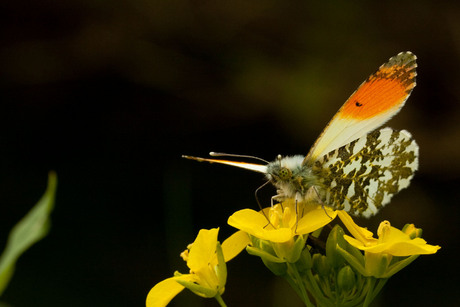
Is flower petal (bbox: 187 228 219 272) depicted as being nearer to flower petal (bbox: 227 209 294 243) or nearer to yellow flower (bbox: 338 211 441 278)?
flower petal (bbox: 227 209 294 243)

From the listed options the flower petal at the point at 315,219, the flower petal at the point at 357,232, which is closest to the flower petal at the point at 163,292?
the flower petal at the point at 315,219

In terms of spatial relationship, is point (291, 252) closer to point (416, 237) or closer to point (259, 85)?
point (416, 237)

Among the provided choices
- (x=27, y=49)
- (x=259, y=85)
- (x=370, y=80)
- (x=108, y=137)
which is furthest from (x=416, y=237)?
(x=27, y=49)

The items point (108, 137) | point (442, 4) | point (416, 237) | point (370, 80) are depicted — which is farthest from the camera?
point (108, 137)

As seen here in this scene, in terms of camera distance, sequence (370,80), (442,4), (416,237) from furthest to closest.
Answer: (442,4) < (370,80) < (416,237)

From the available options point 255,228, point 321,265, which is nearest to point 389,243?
point 321,265

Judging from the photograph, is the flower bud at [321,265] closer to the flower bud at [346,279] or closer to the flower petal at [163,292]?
the flower bud at [346,279]
